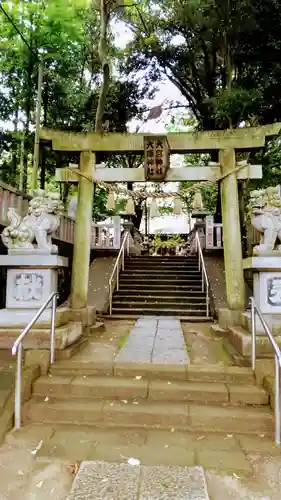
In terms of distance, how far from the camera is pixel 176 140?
6160 millimetres

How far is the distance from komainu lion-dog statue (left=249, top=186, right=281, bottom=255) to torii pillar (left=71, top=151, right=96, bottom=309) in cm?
292

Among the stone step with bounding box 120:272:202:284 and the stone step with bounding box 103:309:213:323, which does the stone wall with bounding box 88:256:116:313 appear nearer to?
the stone step with bounding box 103:309:213:323

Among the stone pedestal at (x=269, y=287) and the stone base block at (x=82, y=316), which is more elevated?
the stone pedestal at (x=269, y=287)

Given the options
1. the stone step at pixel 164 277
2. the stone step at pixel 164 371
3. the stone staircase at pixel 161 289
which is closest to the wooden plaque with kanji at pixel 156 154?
the stone step at pixel 164 371

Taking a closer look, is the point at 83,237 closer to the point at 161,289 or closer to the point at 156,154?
the point at 156,154

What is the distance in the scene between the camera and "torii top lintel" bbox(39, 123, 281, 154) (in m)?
6.08

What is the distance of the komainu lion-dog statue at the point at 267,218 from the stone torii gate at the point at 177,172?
882 millimetres

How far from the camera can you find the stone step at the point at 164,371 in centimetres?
388

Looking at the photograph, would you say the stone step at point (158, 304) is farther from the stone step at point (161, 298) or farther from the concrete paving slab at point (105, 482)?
the concrete paving slab at point (105, 482)

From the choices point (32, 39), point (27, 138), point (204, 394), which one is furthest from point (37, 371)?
point (32, 39)

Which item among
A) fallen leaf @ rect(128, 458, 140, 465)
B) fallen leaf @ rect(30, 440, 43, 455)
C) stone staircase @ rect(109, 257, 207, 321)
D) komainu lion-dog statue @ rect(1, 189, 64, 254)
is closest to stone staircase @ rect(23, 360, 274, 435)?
fallen leaf @ rect(30, 440, 43, 455)

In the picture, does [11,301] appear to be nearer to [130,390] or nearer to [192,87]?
[130,390]

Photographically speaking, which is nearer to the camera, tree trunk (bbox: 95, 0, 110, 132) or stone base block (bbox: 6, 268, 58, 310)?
stone base block (bbox: 6, 268, 58, 310)

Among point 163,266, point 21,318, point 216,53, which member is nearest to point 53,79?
point 216,53
